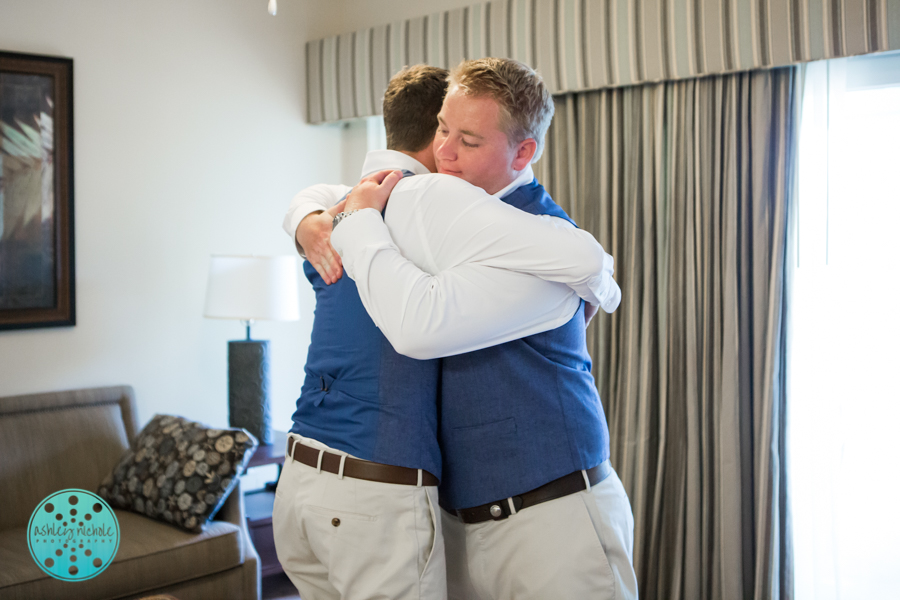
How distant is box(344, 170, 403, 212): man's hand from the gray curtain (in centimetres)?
187

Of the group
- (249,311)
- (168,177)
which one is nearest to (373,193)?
(249,311)

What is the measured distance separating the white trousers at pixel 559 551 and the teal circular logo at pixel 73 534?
955mm

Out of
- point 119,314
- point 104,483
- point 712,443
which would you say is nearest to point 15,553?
point 104,483

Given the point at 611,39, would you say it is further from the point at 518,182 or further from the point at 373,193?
the point at 373,193

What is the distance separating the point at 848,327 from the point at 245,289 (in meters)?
2.38

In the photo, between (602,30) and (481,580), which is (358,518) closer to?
(481,580)

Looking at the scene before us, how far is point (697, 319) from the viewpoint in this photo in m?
2.86

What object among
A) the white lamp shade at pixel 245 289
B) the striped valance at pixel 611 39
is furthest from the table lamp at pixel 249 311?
the striped valance at pixel 611 39

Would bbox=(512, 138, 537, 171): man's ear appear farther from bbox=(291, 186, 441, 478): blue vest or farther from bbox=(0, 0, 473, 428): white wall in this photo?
bbox=(0, 0, 473, 428): white wall

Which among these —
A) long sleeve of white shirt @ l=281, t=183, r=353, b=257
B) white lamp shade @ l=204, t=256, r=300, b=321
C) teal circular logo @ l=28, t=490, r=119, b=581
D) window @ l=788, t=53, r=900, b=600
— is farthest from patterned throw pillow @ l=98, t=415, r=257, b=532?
window @ l=788, t=53, r=900, b=600

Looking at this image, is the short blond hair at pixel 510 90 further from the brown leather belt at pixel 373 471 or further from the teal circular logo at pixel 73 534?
the teal circular logo at pixel 73 534

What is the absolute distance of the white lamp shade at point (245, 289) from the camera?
126 inches

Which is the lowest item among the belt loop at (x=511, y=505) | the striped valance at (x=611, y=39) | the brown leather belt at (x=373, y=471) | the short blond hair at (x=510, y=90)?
the belt loop at (x=511, y=505)

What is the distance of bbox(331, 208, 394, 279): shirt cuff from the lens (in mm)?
1147
